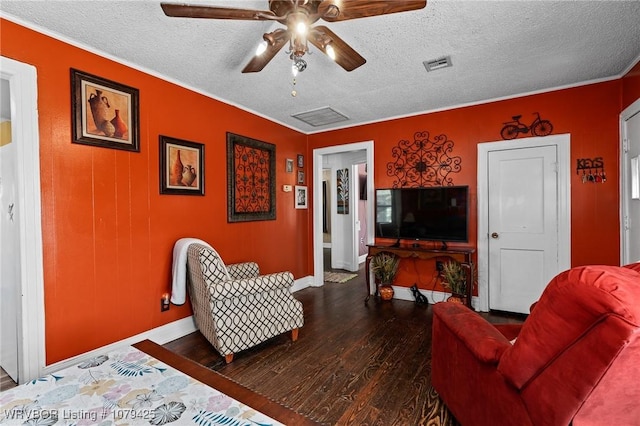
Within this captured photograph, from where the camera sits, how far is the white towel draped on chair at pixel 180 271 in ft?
8.98

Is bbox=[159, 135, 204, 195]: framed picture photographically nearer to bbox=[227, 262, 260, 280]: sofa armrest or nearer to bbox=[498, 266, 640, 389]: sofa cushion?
bbox=[227, 262, 260, 280]: sofa armrest

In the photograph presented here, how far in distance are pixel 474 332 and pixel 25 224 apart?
2.83 metres

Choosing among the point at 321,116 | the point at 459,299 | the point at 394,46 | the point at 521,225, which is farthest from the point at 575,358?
the point at 321,116

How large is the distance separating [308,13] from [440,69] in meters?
1.70

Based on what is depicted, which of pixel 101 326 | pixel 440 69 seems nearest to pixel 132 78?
pixel 101 326

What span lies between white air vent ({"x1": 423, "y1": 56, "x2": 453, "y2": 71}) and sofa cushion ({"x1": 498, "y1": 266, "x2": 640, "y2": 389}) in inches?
84.8

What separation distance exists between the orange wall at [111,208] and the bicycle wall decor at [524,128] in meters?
3.23

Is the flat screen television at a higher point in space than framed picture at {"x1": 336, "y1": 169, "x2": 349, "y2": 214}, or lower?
lower

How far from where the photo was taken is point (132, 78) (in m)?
2.62

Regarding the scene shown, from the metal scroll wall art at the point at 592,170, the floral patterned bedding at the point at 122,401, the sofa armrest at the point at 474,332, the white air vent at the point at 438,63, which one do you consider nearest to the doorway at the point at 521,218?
the metal scroll wall art at the point at 592,170

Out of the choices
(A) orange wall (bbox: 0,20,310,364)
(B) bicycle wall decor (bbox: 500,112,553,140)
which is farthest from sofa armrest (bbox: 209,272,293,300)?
(B) bicycle wall decor (bbox: 500,112,553,140)

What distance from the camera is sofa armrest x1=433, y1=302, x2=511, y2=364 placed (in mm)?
1301

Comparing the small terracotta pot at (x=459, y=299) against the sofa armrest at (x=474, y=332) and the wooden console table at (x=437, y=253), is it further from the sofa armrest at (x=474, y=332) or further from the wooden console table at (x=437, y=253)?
the sofa armrest at (x=474, y=332)

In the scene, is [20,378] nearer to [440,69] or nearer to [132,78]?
[132,78]
